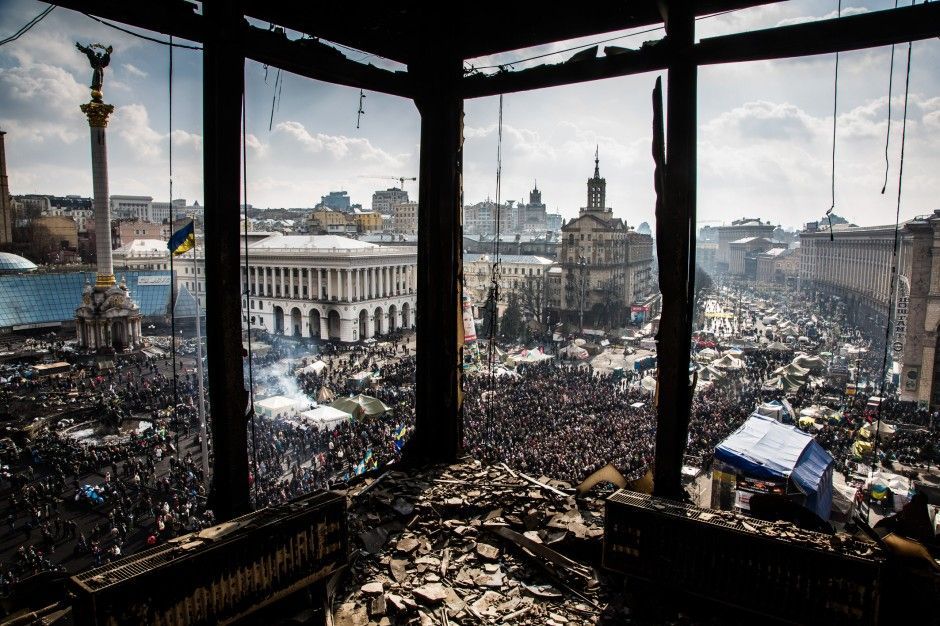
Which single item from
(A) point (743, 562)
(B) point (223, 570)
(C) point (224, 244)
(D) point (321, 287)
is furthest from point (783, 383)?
(D) point (321, 287)

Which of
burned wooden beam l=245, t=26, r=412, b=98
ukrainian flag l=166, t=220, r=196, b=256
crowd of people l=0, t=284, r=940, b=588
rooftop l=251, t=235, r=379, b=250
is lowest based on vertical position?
crowd of people l=0, t=284, r=940, b=588

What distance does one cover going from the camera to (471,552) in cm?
571

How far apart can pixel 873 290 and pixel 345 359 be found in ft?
225

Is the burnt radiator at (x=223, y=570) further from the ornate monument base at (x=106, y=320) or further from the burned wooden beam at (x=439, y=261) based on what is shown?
the ornate monument base at (x=106, y=320)

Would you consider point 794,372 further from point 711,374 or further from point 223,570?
point 223,570

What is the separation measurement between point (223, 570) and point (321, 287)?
52880 mm

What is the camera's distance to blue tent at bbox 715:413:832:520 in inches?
441

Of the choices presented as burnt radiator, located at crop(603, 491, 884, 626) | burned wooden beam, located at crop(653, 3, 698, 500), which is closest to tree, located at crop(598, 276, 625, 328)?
burned wooden beam, located at crop(653, 3, 698, 500)

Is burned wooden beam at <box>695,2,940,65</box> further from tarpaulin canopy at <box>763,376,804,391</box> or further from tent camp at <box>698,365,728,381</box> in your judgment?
tent camp at <box>698,365,728,381</box>

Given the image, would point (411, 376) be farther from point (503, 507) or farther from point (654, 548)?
point (654, 548)

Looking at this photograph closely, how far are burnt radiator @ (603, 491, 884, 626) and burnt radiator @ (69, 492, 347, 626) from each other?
2.76 metres

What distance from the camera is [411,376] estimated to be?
3089 cm

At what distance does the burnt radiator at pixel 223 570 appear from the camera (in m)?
3.63

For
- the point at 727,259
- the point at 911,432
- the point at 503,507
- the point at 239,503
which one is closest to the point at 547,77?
the point at 503,507
